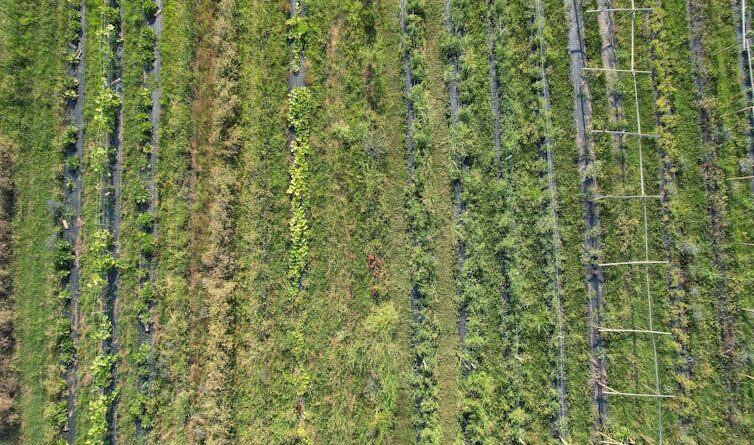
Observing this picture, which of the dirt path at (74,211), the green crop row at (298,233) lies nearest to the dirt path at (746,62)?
the green crop row at (298,233)

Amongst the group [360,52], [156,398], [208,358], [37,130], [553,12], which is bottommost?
[156,398]

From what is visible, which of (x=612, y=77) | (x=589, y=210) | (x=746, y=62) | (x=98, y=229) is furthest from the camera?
(x=612, y=77)

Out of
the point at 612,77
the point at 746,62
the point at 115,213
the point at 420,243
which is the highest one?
the point at 746,62

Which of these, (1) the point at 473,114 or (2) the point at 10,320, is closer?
(2) the point at 10,320

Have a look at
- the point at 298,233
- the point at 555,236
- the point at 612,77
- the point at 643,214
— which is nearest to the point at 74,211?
the point at 298,233

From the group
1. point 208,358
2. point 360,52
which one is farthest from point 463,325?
point 360,52

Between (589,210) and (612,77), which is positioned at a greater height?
(612,77)

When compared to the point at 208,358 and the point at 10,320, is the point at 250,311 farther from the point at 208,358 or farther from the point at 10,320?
the point at 10,320

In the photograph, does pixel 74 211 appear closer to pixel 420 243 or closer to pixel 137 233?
pixel 137 233
